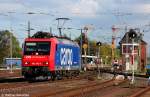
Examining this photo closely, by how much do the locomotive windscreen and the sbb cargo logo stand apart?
2910mm

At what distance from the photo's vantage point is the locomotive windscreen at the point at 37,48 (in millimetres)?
39125

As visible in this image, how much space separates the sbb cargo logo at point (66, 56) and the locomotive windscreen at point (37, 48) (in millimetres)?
2910

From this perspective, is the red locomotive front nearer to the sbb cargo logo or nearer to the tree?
the sbb cargo logo

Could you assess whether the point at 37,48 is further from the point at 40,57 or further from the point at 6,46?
the point at 6,46

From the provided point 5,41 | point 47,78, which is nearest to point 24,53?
point 47,78

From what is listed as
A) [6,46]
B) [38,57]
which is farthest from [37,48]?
[6,46]

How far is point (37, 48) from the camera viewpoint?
3922 centimetres

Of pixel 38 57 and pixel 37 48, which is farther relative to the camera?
pixel 37 48

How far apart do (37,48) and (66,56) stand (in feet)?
18.0

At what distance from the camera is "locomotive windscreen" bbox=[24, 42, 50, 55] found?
39.1 meters

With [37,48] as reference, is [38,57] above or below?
below

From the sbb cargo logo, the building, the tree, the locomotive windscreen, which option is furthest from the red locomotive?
the tree

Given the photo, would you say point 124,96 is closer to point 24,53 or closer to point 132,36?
point 132,36

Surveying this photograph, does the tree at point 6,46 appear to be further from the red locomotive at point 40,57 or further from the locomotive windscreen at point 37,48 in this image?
the locomotive windscreen at point 37,48
